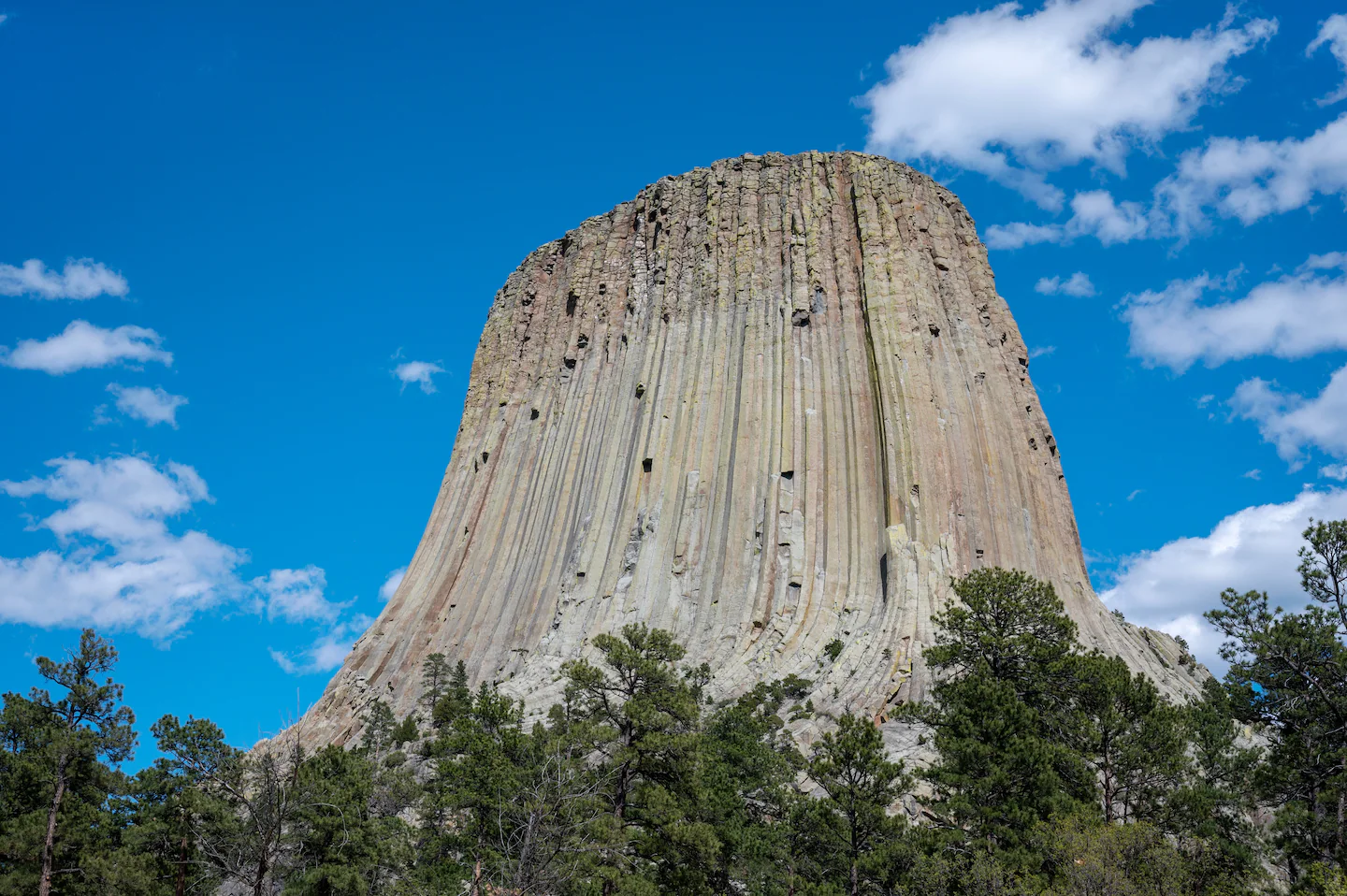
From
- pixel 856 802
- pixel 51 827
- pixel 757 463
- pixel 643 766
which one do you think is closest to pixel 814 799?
pixel 856 802

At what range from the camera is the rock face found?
52094 mm

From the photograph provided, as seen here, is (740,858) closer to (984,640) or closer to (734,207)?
(984,640)

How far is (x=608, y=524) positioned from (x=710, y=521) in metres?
6.47

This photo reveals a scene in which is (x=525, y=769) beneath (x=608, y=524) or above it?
beneath

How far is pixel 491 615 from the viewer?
62.2 m

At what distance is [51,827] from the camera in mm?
25109

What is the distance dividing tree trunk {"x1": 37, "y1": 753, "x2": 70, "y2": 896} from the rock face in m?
23.7

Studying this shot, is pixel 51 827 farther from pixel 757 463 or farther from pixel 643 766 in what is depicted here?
pixel 757 463

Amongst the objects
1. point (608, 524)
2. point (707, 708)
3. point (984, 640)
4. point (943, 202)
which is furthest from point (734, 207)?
point (984, 640)

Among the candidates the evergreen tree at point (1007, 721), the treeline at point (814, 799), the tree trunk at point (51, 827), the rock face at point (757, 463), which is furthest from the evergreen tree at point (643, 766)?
the rock face at point (757, 463)

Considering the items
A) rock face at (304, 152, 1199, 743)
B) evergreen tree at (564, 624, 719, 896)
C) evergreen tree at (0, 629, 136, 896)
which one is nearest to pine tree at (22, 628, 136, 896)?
evergreen tree at (0, 629, 136, 896)

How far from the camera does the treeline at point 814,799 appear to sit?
70.3 ft

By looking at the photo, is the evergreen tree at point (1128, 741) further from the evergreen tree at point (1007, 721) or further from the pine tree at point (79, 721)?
the pine tree at point (79, 721)

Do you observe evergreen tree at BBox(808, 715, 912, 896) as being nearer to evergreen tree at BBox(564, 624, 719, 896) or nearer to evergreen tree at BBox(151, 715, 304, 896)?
evergreen tree at BBox(564, 624, 719, 896)
